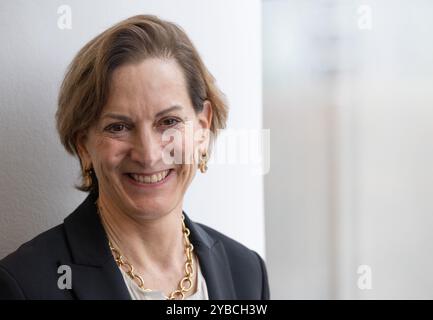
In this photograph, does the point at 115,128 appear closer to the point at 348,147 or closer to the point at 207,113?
the point at 207,113

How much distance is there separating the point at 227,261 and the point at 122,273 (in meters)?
0.25

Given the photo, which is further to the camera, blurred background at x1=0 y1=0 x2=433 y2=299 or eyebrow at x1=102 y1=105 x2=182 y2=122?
blurred background at x1=0 y1=0 x2=433 y2=299

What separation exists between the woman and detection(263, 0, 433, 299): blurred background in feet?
3.70

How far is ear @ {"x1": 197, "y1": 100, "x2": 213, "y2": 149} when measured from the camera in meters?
1.14

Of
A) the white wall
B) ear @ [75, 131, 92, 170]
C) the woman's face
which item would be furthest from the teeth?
the white wall

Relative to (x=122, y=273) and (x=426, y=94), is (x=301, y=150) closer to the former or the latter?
(x=426, y=94)

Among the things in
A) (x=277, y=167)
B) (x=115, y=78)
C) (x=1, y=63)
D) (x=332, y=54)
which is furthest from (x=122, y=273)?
(x=332, y=54)

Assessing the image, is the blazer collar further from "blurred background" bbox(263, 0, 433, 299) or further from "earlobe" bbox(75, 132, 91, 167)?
"blurred background" bbox(263, 0, 433, 299)

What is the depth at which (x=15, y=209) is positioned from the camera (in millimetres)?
1276

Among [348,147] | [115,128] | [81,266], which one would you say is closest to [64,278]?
[81,266]

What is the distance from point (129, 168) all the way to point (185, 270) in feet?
0.81

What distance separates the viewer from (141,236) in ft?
3.67

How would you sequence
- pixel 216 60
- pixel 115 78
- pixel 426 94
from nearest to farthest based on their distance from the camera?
pixel 115 78 < pixel 216 60 < pixel 426 94
